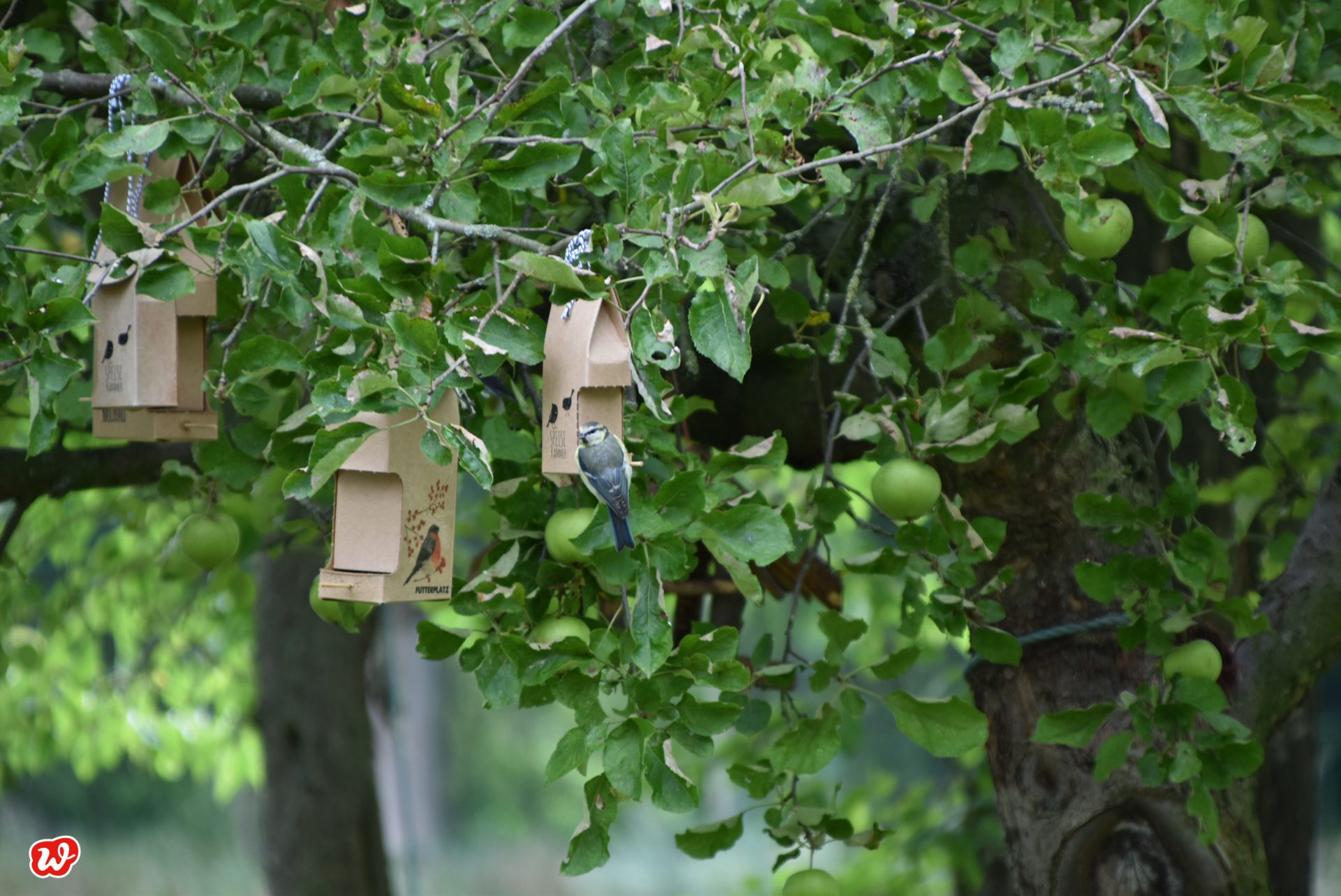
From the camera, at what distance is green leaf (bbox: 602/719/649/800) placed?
4.29 ft

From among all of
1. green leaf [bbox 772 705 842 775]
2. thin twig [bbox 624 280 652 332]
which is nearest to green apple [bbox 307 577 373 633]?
thin twig [bbox 624 280 652 332]

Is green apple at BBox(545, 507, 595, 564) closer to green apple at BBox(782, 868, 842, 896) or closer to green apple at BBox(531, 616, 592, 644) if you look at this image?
green apple at BBox(531, 616, 592, 644)

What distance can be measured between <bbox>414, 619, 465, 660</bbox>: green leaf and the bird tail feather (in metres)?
0.38

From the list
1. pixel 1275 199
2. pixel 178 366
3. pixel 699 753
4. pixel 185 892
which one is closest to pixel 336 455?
pixel 699 753

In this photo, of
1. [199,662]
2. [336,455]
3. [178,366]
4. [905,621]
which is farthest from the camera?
[199,662]

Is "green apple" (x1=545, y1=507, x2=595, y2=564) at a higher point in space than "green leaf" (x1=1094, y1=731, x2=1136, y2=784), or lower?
higher

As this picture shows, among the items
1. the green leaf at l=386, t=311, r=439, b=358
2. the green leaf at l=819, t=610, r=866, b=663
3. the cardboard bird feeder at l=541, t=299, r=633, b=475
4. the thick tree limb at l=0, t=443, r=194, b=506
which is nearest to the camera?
the green leaf at l=386, t=311, r=439, b=358

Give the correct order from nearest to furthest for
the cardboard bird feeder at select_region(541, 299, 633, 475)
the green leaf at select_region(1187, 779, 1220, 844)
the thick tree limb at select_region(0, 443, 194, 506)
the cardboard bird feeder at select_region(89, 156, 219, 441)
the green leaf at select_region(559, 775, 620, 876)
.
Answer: the cardboard bird feeder at select_region(541, 299, 633, 475)
the green leaf at select_region(559, 775, 620, 876)
the cardboard bird feeder at select_region(89, 156, 219, 441)
the green leaf at select_region(1187, 779, 1220, 844)
the thick tree limb at select_region(0, 443, 194, 506)

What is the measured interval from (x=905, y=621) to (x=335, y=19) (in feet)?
4.41

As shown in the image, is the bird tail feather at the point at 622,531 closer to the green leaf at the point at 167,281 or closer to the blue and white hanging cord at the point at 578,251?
the blue and white hanging cord at the point at 578,251

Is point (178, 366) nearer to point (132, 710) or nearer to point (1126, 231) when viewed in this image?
point (1126, 231)

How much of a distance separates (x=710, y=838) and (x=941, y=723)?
19.8 inches

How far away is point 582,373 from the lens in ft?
4.25

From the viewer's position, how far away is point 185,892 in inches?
559
